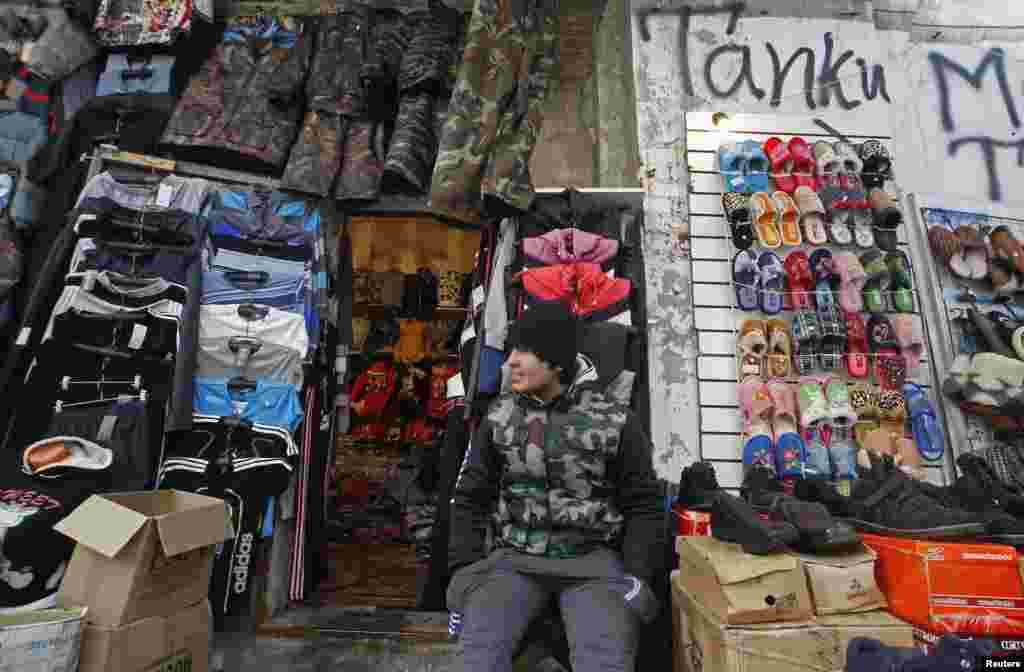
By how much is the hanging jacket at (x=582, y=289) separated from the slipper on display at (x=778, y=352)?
98cm

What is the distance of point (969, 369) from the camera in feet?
11.2

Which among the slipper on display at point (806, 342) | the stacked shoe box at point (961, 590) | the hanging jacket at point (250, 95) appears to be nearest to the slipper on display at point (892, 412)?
the slipper on display at point (806, 342)

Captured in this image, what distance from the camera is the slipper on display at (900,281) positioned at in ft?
11.9

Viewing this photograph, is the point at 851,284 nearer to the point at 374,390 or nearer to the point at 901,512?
the point at 901,512

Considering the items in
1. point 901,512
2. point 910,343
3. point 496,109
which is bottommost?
point 901,512

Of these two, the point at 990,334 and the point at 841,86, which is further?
the point at 841,86

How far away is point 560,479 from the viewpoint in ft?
6.59

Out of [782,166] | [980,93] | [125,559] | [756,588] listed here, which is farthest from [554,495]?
[980,93]

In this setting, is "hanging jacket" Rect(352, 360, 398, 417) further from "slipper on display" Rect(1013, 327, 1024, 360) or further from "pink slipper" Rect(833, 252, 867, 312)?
"slipper on display" Rect(1013, 327, 1024, 360)

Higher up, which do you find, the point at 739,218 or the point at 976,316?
the point at 739,218

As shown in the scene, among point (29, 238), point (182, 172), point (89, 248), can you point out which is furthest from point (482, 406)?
point (29, 238)

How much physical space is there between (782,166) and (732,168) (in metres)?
0.35

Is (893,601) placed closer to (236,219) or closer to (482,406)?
(482,406)

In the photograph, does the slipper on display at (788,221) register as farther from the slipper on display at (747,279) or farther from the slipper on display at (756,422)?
the slipper on display at (756,422)
